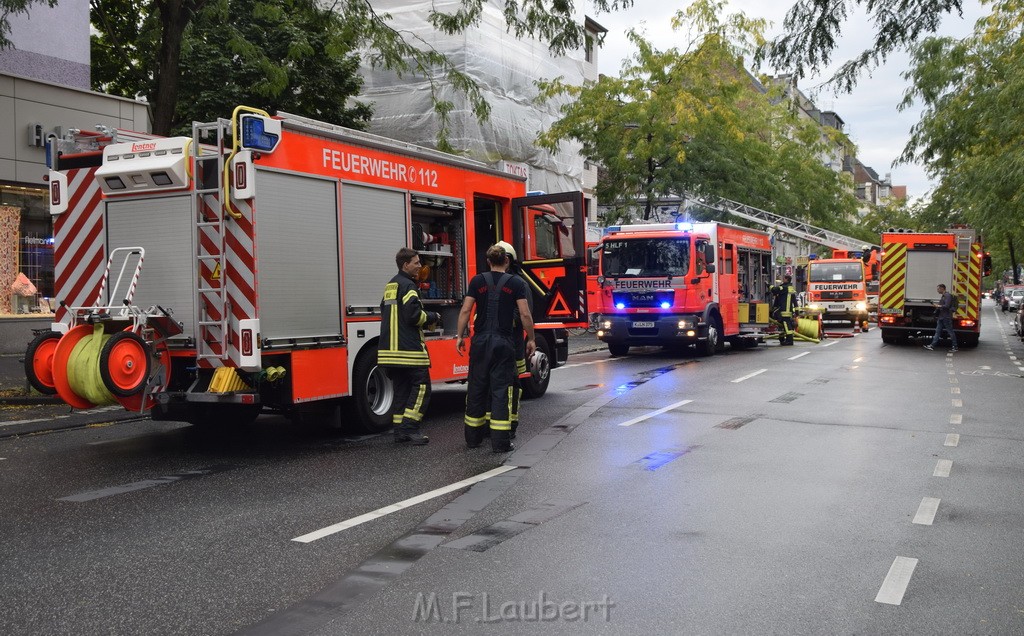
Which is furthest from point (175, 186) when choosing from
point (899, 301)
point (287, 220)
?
point (899, 301)

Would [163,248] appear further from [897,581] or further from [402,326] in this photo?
[897,581]

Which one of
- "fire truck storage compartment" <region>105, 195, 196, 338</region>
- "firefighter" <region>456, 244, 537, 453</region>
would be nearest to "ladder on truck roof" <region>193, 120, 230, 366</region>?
"fire truck storage compartment" <region>105, 195, 196, 338</region>

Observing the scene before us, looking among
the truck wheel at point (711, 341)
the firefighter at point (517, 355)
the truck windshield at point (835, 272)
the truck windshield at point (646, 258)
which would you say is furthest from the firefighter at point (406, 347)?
the truck windshield at point (835, 272)

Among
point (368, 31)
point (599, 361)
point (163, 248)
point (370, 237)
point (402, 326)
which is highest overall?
point (368, 31)

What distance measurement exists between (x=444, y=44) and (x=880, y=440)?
18.6m

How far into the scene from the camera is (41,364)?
8.06 meters

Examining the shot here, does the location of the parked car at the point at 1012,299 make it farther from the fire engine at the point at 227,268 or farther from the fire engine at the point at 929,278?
the fire engine at the point at 227,268

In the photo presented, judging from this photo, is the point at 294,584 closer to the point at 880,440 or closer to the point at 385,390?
the point at 385,390

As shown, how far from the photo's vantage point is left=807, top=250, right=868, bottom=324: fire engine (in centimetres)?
3475

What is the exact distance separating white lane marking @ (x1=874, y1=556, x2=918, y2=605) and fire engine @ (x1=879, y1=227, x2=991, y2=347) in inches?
857

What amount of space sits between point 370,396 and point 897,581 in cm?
582

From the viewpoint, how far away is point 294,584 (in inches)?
181

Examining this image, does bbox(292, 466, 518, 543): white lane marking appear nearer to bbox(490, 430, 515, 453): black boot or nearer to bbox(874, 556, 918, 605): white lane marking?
bbox(490, 430, 515, 453): black boot

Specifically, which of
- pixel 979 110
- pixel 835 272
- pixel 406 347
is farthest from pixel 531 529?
pixel 835 272
